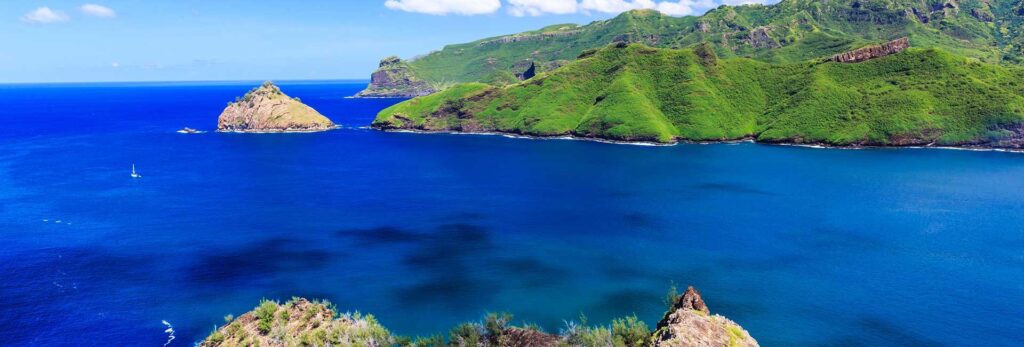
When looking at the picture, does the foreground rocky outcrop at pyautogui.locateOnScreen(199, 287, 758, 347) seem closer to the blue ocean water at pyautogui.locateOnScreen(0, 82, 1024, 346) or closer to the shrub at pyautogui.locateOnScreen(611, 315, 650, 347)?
the shrub at pyautogui.locateOnScreen(611, 315, 650, 347)

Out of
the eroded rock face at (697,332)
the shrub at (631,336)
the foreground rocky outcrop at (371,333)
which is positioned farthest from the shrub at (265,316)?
the eroded rock face at (697,332)

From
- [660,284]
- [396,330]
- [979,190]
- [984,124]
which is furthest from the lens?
[984,124]

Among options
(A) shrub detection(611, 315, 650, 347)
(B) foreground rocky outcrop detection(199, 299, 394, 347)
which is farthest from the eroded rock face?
(B) foreground rocky outcrop detection(199, 299, 394, 347)

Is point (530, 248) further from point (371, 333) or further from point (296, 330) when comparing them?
point (296, 330)

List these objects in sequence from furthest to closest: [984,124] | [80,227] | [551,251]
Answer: [984,124] → [80,227] → [551,251]

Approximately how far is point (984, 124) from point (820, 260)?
153906 mm

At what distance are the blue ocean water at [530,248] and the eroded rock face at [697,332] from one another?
76.9 feet

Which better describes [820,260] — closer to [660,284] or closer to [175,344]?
[660,284]

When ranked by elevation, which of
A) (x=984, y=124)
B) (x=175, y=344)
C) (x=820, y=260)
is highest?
(x=984, y=124)

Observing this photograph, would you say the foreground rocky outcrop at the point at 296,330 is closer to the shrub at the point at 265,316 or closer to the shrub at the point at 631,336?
the shrub at the point at 265,316

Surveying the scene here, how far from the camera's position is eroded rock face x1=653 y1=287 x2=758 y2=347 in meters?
42.0

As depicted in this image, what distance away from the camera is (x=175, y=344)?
209 feet

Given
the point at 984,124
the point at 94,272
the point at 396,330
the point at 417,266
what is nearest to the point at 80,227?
the point at 94,272

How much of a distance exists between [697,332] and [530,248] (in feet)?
179
